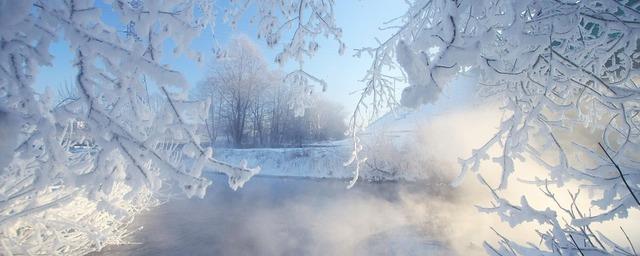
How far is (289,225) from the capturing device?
9797mm

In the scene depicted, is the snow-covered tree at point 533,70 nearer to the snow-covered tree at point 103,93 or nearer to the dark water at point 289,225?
the snow-covered tree at point 103,93

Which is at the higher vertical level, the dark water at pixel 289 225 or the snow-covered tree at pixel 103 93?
the snow-covered tree at pixel 103 93

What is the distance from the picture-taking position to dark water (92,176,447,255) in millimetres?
7734

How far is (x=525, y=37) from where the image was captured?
1.44m

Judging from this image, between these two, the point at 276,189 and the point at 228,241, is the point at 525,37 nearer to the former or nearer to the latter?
the point at 228,241

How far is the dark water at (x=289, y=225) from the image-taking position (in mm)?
7734

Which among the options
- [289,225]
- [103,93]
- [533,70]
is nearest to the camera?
[103,93]

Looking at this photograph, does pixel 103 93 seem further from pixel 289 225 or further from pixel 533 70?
pixel 289 225

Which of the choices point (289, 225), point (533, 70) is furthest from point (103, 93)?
point (289, 225)

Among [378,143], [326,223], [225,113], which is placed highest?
[225,113]

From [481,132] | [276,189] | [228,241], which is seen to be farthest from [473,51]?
[481,132]

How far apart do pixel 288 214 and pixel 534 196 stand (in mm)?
10281

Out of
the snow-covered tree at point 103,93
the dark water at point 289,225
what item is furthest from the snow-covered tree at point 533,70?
the dark water at point 289,225

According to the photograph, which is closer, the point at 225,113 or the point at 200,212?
the point at 200,212
